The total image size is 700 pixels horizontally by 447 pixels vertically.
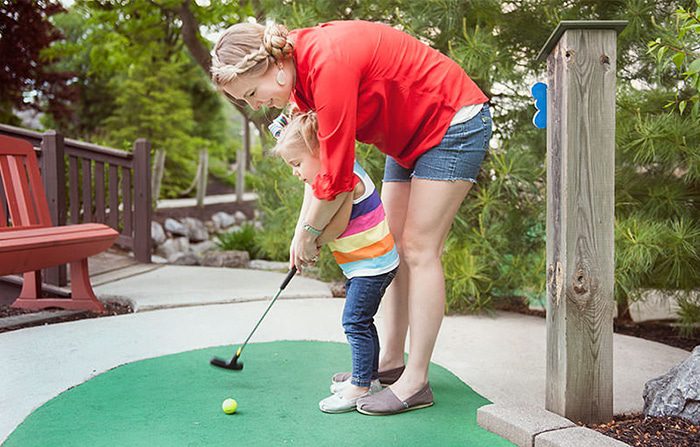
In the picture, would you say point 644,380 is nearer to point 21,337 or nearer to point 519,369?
point 519,369

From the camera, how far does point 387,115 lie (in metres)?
1.99

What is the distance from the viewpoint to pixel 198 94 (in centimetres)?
1401

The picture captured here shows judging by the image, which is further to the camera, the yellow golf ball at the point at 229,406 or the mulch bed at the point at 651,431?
the yellow golf ball at the point at 229,406

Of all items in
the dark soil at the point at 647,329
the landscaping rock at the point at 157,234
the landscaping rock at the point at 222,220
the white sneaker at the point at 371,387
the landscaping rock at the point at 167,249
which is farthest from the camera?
the landscaping rock at the point at 222,220

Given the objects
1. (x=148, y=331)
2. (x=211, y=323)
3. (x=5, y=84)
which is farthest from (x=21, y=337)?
(x=5, y=84)

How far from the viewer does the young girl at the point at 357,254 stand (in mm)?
2020

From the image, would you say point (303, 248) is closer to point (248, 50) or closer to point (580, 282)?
point (248, 50)

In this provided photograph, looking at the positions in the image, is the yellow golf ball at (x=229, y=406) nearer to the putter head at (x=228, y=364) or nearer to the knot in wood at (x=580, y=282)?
the putter head at (x=228, y=364)

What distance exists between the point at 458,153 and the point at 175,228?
714 cm

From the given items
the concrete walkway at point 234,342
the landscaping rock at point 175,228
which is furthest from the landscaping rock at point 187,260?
the landscaping rock at point 175,228

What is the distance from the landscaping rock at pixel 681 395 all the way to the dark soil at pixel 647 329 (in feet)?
5.26

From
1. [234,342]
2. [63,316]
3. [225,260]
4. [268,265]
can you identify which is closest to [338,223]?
[234,342]

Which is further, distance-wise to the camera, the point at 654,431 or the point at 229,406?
the point at 229,406

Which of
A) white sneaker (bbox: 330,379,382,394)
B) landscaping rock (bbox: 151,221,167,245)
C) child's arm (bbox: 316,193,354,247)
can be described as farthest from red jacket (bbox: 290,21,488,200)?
landscaping rock (bbox: 151,221,167,245)
